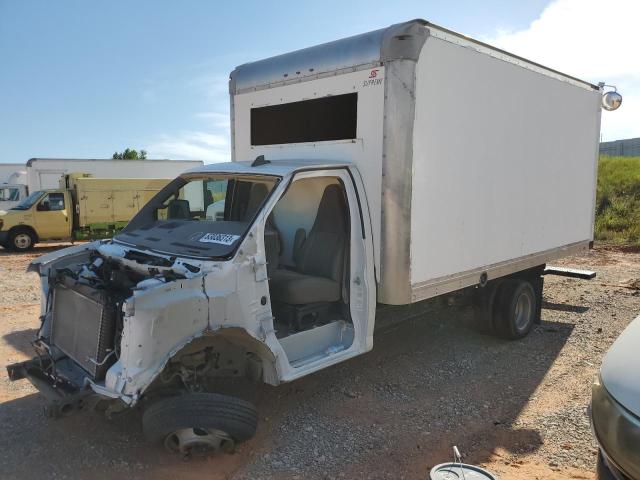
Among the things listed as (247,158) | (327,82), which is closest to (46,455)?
(247,158)

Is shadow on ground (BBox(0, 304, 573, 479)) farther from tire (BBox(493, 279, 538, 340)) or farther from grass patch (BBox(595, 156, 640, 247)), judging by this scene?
grass patch (BBox(595, 156, 640, 247))

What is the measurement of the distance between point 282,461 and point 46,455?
1705 millimetres

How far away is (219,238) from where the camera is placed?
4.09m

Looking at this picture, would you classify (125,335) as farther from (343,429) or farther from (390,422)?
(390,422)

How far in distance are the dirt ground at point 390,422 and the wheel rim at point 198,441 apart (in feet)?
0.29

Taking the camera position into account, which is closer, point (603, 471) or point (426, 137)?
point (603, 471)

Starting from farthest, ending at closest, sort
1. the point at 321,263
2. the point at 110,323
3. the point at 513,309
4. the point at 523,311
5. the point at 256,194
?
the point at 523,311 < the point at 513,309 < the point at 256,194 < the point at 321,263 < the point at 110,323

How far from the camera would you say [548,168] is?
657 cm

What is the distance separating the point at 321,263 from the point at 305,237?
0.42 metres

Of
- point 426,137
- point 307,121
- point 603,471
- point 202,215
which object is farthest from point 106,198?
point 603,471

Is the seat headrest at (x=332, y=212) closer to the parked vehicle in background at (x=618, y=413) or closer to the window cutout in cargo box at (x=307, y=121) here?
the window cutout in cargo box at (x=307, y=121)

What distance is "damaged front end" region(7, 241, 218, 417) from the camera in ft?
10.7

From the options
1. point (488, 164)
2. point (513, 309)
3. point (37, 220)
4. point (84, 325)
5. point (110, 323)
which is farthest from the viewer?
point (37, 220)

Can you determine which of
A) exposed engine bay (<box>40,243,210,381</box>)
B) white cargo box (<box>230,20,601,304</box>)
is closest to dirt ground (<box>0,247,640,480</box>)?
exposed engine bay (<box>40,243,210,381</box>)
